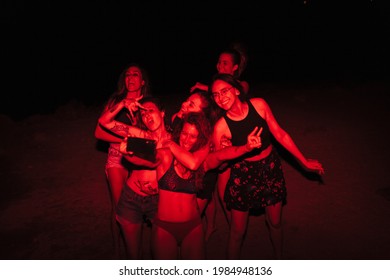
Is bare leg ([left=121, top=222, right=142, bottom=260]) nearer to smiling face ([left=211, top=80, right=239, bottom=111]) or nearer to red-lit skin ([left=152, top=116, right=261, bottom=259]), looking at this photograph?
red-lit skin ([left=152, top=116, right=261, bottom=259])

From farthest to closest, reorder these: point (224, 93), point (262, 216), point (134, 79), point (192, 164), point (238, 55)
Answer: point (262, 216)
point (238, 55)
point (134, 79)
point (224, 93)
point (192, 164)

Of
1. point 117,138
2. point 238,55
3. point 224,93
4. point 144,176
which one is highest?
point 238,55

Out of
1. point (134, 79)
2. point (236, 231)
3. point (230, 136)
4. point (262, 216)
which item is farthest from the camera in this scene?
point (262, 216)

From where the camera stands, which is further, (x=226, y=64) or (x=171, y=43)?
(x=171, y=43)

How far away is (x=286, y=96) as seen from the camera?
1232cm

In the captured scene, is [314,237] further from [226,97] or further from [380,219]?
[226,97]

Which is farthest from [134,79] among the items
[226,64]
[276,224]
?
[276,224]

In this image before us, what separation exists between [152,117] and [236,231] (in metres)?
1.55

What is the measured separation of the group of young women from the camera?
3443mm

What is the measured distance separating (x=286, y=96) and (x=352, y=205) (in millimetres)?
7111

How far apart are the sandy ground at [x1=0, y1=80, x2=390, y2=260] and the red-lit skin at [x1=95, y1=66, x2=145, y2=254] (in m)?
1.00

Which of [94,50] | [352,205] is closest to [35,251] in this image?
[352,205]

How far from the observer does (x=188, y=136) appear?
11.6 feet

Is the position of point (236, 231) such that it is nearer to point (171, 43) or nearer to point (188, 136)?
point (188, 136)
